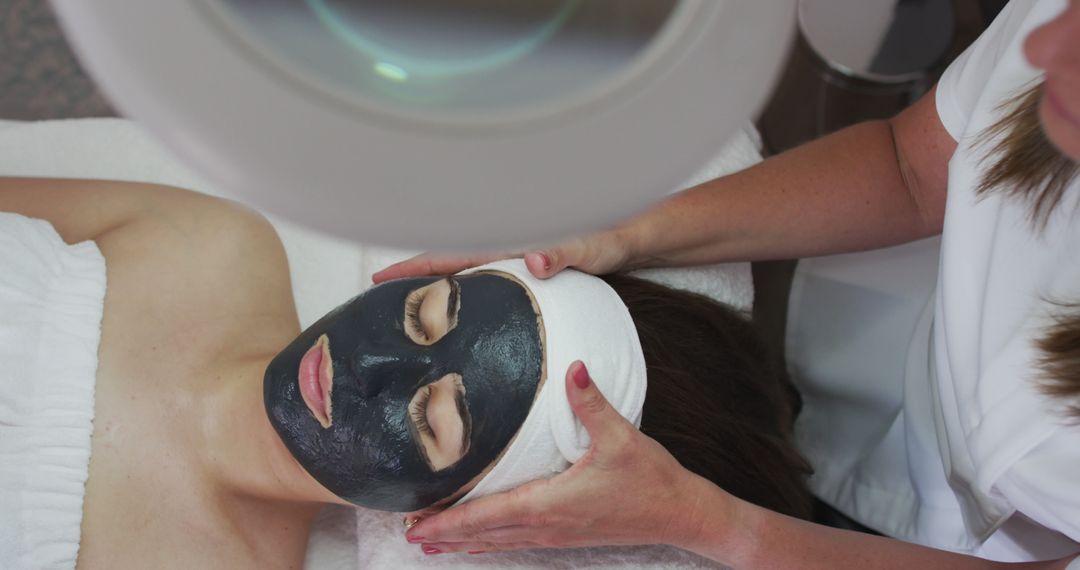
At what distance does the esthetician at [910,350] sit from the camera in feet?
2.43

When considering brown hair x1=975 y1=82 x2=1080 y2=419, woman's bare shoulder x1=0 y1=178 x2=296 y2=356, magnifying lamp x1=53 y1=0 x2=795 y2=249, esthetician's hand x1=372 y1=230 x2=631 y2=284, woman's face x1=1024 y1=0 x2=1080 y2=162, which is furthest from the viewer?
woman's bare shoulder x1=0 y1=178 x2=296 y2=356

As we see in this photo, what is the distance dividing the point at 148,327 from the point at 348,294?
0.29m

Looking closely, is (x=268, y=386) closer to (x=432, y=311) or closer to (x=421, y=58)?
(x=432, y=311)

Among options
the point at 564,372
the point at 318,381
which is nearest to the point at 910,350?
the point at 564,372

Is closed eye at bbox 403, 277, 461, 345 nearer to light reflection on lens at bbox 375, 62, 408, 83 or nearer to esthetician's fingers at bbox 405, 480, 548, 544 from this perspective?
esthetician's fingers at bbox 405, 480, 548, 544

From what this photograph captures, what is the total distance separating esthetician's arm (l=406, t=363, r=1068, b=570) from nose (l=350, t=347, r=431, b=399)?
142 mm

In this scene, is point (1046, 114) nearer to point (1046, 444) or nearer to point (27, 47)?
point (1046, 444)

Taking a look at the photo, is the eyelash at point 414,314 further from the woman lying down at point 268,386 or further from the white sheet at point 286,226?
the white sheet at point 286,226

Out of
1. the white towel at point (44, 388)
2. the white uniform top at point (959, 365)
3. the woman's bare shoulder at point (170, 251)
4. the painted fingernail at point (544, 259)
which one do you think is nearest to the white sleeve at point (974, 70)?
the white uniform top at point (959, 365)

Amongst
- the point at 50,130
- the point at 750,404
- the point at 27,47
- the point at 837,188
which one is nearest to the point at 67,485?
the point at 50,130

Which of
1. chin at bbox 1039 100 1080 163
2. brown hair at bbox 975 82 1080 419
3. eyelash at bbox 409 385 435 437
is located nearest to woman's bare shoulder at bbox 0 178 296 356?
eyelash at bbox 409 385 435 437

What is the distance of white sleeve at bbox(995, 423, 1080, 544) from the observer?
70 cm

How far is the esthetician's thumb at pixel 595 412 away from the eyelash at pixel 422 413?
5.7 inches

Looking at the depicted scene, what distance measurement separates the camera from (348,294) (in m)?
1.30
